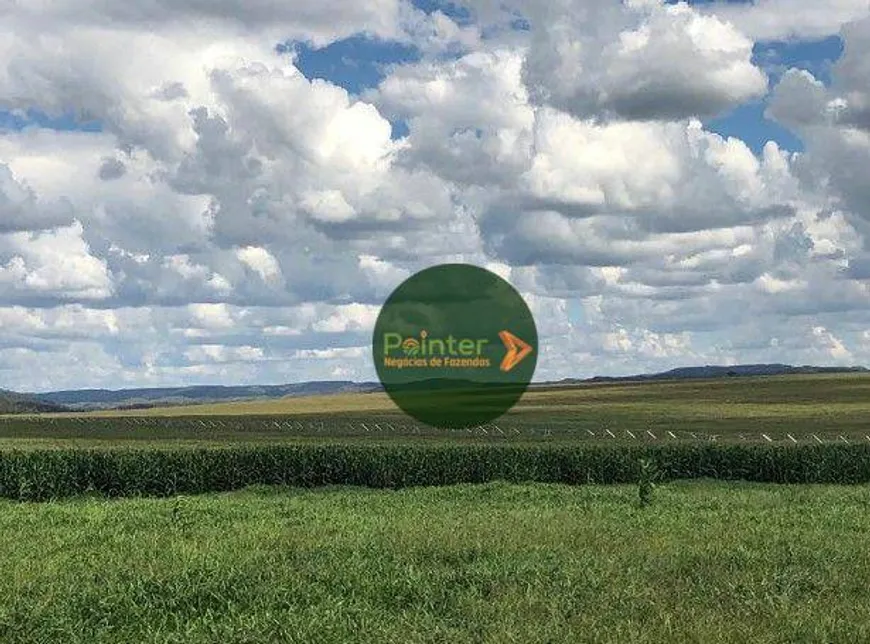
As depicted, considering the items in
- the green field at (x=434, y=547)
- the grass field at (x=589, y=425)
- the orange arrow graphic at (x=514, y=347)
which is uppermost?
the orange arrow graphic at (x=514, y=347)

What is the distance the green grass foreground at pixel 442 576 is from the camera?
538 inches

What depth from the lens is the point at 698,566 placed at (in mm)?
18484

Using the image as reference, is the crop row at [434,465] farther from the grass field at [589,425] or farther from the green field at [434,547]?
the grass field at [589,425]

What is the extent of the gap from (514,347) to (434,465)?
9.74 metres

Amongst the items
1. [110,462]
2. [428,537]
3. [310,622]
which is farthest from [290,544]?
[110,462]

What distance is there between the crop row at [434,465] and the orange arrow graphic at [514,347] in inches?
287

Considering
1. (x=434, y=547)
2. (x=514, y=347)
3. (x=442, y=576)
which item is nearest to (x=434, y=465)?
(x=514, y=347)

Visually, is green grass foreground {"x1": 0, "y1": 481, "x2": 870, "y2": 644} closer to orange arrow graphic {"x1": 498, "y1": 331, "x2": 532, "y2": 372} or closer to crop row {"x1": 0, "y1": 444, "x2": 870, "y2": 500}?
crop row {"x1": 0, "y1": 444, "x2": 870, "y2": 500}

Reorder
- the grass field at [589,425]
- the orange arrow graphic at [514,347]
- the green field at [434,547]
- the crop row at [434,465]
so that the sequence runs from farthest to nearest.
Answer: the grass field at [589,425], the orange arrow graphic at [514,347], the crop row at [434,465], the green field at [434,547]

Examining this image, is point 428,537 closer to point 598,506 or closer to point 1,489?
point 598,506

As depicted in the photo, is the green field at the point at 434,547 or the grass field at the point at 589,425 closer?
the green field at the point at 434,547

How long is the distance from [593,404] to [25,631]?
126915 mm

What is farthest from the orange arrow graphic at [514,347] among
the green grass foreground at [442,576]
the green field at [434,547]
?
the green grass foreground at [442,576]

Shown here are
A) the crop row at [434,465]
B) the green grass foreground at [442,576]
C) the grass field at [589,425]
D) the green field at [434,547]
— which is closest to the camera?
the green grass foreground at [442,576]
